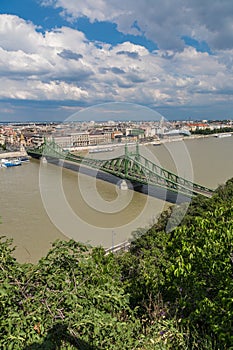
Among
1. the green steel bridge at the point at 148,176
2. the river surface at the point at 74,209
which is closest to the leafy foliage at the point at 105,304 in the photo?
the river surface at the point at 74,209

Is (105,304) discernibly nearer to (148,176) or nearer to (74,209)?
(74,209)

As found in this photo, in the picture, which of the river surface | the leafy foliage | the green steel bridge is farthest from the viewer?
the green steel bridge

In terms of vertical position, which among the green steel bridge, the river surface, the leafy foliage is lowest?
the river surface

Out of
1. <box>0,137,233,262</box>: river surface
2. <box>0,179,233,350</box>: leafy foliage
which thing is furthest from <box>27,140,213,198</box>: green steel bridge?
<box>0,179,233,350</box>: leafy foliage

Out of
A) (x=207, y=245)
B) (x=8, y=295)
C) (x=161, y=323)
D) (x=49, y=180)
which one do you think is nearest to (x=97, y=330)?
(x=8, y=295)

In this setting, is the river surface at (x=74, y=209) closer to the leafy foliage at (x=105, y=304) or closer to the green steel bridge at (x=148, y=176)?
the green steel bridge at (x=148, y=176)

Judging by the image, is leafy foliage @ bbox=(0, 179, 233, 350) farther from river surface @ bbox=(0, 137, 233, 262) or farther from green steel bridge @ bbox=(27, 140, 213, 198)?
green steel bridge @ bbox=(27, 140, 213, 198)

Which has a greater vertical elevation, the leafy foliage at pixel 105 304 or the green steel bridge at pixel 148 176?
the leafy foliage at pixel 105 304

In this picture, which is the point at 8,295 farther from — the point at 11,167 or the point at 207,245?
the point at 11,167
